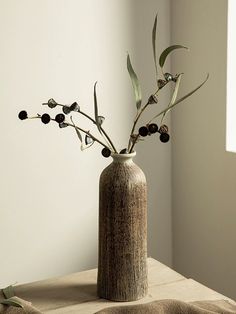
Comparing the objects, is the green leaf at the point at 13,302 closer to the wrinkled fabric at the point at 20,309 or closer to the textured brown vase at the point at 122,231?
the wrinkled fabric at the point at 20,309

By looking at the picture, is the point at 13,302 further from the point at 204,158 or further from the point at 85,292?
the point at 204,158

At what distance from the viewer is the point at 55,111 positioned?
1793mm

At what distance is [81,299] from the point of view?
1.20 metres

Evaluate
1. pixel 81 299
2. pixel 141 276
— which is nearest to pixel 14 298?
pixel 81 299

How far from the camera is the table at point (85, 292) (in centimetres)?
117

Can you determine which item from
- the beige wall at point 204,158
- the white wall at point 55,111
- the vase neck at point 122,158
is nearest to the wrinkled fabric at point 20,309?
the vase neck at point 122,158

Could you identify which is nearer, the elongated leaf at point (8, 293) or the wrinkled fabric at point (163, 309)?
the wrinkled fabric at point (163, 309)

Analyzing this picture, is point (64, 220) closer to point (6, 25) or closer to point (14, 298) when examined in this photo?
point (6, 25)

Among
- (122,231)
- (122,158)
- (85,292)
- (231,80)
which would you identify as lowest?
(85,292)

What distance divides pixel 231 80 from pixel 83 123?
0.48 m

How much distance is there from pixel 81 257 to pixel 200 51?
0.79 meters

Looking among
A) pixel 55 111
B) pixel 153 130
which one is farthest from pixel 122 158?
pixel 55 111

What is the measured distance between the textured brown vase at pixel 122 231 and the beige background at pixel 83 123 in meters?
0.65

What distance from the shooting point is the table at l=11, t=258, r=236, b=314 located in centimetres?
117
